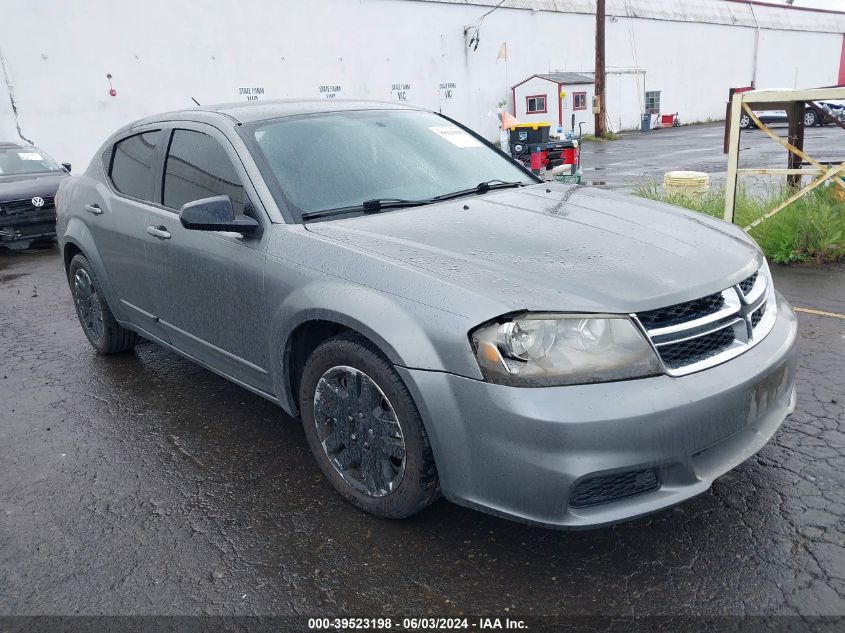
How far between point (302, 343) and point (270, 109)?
1.45 metres

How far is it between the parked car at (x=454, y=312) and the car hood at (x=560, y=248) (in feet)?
0.04

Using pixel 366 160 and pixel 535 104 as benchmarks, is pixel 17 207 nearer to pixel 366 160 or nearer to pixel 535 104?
pixel 366 160

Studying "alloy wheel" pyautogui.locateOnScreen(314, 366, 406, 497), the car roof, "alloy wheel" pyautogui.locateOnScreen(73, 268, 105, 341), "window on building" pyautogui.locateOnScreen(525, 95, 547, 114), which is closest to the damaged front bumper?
"alloy wheel" pyautogui.locateOnScreen(314, 366, 406, 497)

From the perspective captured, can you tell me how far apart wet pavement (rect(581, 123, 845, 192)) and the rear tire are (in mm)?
9154

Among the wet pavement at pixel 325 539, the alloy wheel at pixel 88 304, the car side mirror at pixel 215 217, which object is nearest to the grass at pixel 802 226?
the wet pavement at pixel 325 539

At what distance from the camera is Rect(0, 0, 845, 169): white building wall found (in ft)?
59.2

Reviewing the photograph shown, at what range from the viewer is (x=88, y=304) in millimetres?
5105

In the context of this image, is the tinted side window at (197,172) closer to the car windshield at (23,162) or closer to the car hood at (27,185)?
the car hood at (27,185)

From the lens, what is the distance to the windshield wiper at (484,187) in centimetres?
355

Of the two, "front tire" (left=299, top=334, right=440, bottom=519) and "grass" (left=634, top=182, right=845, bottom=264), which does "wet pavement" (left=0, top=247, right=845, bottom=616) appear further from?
"grass" (left=634, top=182, right=845, bottom=264)

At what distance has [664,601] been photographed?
2377mm

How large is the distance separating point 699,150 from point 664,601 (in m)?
21.9

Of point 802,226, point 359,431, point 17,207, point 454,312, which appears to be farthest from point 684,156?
point 454,312

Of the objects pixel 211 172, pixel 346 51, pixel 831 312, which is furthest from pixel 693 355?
pixel 346 51
